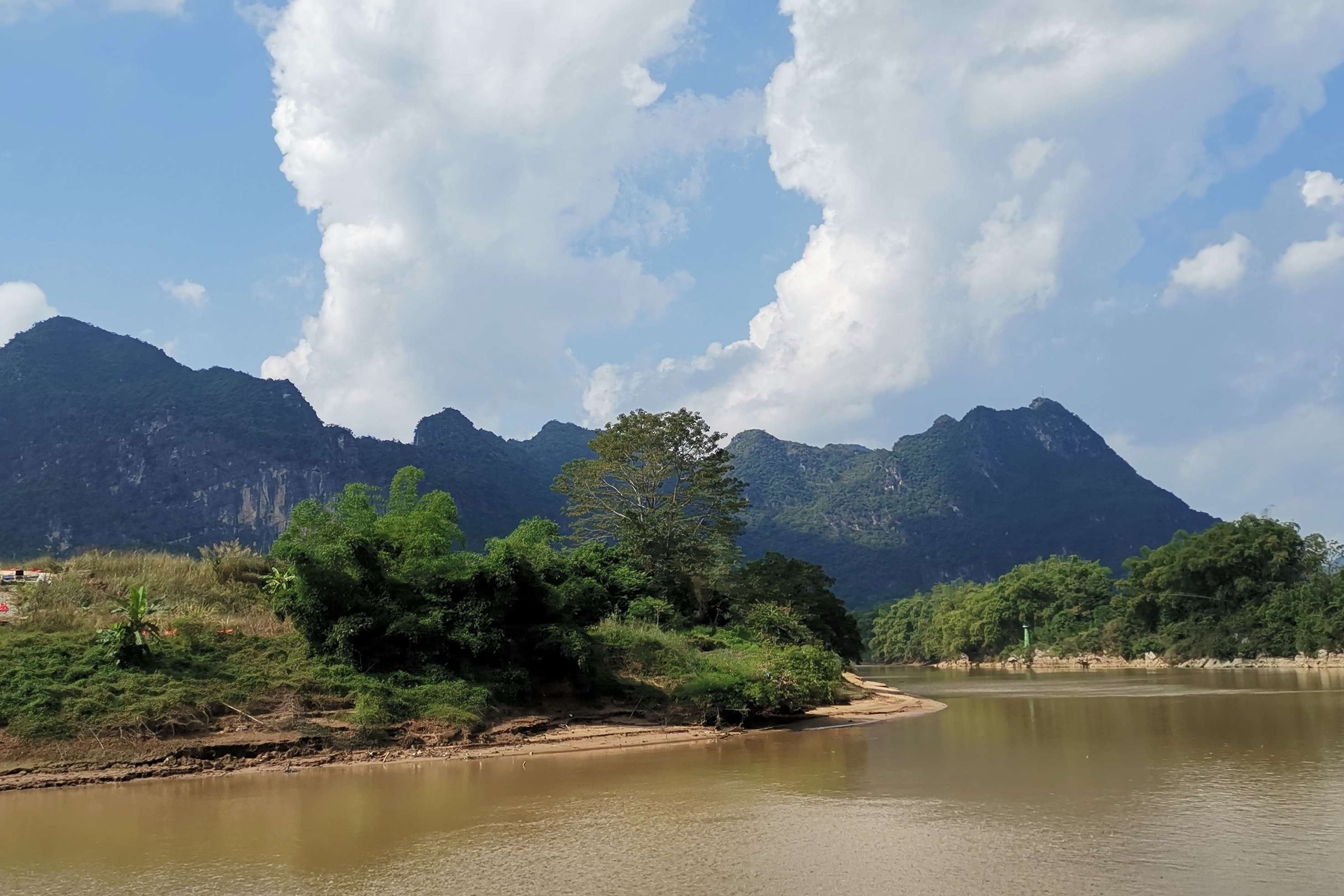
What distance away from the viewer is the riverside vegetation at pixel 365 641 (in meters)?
18.0

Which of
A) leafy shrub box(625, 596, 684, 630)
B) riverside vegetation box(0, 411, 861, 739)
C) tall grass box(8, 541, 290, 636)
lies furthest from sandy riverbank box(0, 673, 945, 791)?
leafy shrub box(625, 596, 684, 630)

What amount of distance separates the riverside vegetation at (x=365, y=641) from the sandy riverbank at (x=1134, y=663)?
111ft

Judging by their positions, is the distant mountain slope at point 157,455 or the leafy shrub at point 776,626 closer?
the leafy shrub at point 776,626

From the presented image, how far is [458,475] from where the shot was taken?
126m

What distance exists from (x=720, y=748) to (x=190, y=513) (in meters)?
98.8

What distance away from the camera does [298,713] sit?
18.7 m

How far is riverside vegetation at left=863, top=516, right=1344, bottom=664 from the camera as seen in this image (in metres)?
51.9

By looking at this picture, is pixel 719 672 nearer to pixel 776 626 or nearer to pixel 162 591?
pixel 776 626

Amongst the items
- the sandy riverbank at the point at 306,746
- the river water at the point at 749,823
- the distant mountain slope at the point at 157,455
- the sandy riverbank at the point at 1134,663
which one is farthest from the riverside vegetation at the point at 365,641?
the distant mountain slope at the point at 157,455

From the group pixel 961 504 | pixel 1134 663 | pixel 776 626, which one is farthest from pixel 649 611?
pixel 961 504

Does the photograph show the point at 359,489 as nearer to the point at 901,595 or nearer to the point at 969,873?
the point at 969,873

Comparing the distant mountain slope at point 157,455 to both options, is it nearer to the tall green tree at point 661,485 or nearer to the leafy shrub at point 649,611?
the tall green tree at point 661,485

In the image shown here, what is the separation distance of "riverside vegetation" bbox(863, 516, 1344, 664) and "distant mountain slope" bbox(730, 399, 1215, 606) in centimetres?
5559

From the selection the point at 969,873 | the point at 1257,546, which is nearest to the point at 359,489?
the point at 969,873
